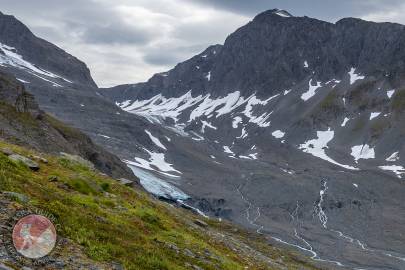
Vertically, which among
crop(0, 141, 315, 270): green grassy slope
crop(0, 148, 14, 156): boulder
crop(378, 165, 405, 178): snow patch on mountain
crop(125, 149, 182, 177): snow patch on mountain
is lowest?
crop(125, 149, 182, 177): snow patch on mountain

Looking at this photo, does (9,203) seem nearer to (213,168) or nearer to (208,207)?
(208,207)

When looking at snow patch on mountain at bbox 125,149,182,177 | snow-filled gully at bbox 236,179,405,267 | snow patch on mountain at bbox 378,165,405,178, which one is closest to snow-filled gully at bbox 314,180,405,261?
snow-filled gully at bbox 236,179,405,267

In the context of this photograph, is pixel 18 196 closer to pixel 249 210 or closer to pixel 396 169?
pixel 249 210

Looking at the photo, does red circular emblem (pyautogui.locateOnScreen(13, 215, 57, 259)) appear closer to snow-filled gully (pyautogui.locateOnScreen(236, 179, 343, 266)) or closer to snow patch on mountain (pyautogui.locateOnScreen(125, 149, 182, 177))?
snow-filled gully (pyautogui.locateOnScreen(236, 179, 343, 266))

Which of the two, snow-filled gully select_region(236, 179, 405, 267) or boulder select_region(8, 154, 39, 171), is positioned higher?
boulder select_region(8, 154, 39, 171)

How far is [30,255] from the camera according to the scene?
11.0 m

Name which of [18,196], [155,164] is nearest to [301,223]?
[155,164]

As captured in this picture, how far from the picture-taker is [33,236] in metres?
10.6

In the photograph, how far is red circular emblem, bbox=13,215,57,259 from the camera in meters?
10.5

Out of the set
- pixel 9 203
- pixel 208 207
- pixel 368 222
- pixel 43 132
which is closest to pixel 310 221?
pixel 368 222

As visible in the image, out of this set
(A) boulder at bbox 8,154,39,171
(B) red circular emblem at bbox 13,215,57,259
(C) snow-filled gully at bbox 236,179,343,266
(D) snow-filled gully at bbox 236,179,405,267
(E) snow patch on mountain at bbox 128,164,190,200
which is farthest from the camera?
(E) snow patch on mountain at bbox 128,164,190,200

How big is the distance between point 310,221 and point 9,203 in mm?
124784

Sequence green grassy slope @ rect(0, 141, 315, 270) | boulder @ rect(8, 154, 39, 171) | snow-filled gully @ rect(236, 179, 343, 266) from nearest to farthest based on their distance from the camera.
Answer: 1. green grassy slope @ rect(0, 141, 315, 270)
2. boulder @ rect(8, 154, 39, 171)
3. snow-filled gully @ rect(236, 179, 343, 266)

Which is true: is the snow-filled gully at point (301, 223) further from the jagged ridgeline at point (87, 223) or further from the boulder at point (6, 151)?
the boulder at point (6, 151)
